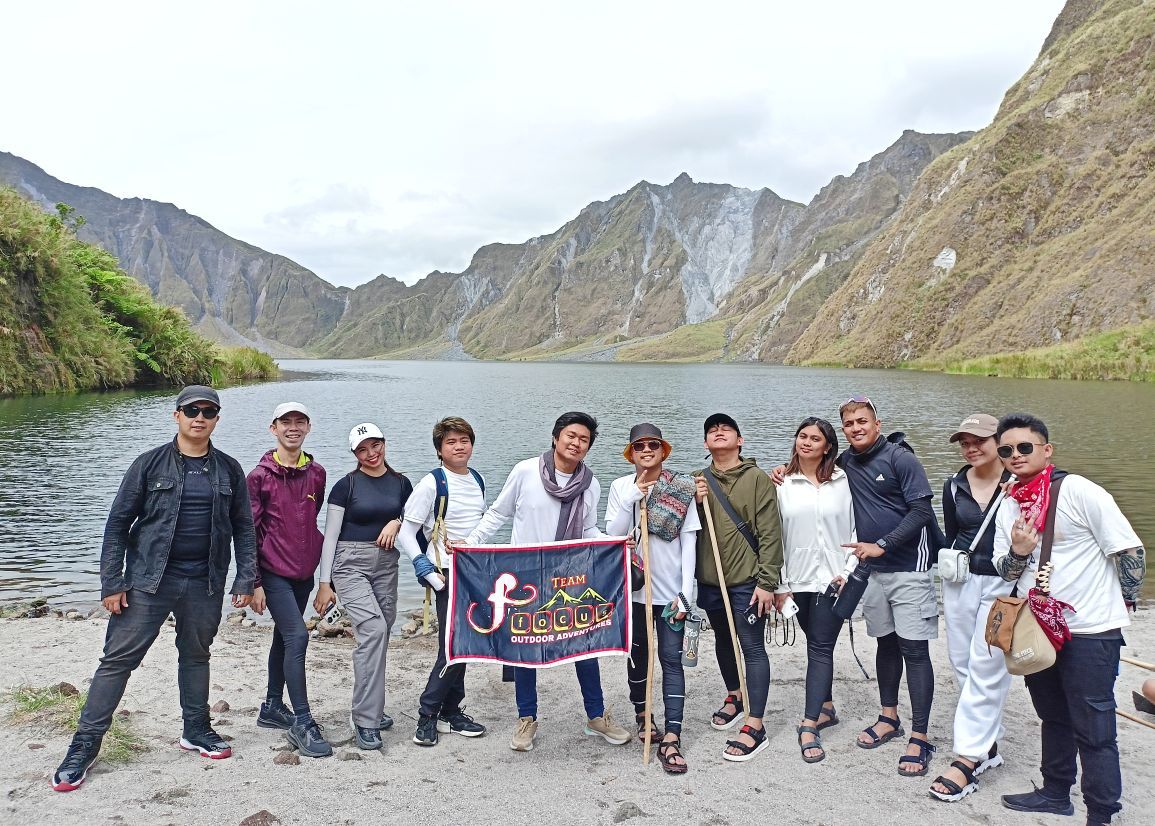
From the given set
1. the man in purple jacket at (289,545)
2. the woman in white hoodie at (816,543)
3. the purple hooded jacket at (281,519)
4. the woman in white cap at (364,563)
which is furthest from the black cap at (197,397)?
the woman in white hoodie at (816,543)

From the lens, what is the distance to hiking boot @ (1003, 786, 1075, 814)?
487 cm

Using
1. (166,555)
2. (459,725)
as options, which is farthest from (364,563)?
(459,725)

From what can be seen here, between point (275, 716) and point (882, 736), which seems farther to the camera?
point (275, 716)

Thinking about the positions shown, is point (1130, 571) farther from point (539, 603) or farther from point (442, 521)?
point (442, 521)

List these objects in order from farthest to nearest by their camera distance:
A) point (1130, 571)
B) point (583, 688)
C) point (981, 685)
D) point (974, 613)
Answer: point (583, 688) → point (974, 613) → point (981, 685) → point (1130, 571)

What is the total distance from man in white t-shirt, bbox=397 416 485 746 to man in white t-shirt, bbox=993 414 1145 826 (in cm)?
389

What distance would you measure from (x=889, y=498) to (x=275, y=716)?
5426 mm

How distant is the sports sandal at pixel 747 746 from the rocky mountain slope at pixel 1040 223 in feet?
272

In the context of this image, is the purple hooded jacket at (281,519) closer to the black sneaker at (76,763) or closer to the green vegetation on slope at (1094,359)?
the black sneaker at (76,763)

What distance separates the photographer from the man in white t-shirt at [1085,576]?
4.36 m

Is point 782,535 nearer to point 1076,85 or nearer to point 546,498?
point 546,498

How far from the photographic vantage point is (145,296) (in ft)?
190

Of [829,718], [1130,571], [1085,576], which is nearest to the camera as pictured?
[1130,571]

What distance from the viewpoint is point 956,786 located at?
16.6 ft
